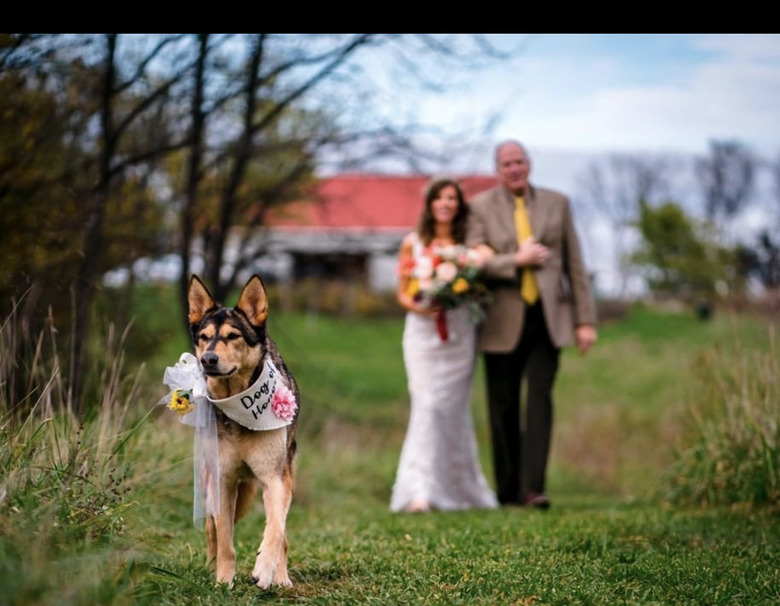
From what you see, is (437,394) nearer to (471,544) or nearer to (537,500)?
(537,500)

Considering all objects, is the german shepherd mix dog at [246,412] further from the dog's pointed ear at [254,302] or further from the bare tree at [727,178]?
the bare tree at [727,178]

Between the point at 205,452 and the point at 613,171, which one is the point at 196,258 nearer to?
the point at 205,452

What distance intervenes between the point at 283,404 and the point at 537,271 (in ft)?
13.6

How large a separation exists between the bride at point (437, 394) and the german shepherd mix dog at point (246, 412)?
405 centimetres

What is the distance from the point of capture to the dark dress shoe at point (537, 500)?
29.1ft

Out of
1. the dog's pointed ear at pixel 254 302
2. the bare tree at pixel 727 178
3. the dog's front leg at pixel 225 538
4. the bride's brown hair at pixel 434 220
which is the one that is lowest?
the dog's front leg at pixel 225 538

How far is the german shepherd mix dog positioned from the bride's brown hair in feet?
13.3

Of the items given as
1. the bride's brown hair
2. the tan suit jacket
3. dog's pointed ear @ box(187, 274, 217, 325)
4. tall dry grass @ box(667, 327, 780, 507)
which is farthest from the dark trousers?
dog's pointed ear @ box(187, 274, 217, 325)

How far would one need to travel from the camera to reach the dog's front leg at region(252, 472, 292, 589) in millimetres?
5078

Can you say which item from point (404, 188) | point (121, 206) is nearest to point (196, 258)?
point (121, 206)

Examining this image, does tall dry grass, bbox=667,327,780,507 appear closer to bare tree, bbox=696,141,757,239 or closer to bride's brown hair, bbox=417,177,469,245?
bride's brown hair, bbox=417,177,469,245

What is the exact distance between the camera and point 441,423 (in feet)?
31.3

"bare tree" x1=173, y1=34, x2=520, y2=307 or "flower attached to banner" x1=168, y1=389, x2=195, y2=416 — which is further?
"bare tree" x1=173, y1=34, x2=520, y2=307

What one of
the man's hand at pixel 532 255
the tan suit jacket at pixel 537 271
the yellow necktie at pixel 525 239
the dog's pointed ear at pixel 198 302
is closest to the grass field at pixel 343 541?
the dog's pointed ear at pixel 198 302
